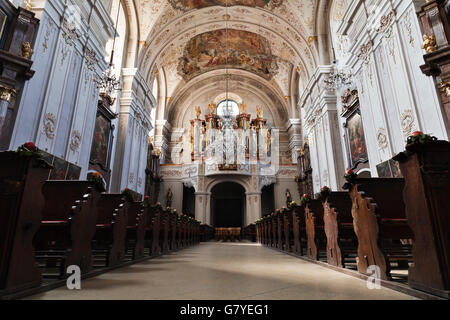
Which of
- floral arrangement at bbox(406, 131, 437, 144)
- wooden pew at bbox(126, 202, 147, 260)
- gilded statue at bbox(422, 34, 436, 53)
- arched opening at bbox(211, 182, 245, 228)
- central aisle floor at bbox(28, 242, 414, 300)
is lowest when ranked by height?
central aisle floor at bbox(28, 242, 414, 300)

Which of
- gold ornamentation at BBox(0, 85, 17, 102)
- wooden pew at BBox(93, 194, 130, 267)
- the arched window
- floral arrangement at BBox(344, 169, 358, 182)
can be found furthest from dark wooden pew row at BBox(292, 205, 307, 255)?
the arched window

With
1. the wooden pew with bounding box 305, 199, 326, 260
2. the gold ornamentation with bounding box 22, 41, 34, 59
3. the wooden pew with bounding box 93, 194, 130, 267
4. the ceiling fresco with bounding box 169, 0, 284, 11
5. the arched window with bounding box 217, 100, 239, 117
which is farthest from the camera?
the arched window with bounding box 217, 100, 239, 117

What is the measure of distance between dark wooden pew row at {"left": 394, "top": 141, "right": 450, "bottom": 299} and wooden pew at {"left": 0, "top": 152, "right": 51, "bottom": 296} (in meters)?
3.04

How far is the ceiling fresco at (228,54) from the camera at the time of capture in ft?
52.4

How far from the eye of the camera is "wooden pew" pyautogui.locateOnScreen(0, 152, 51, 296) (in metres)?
1.98

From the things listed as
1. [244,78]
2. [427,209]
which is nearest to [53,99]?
[427,209]

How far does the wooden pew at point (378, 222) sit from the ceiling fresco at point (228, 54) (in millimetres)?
14255

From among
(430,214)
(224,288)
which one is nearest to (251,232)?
(224,288)

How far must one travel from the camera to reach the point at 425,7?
509cm

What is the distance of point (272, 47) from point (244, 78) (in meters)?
3.96

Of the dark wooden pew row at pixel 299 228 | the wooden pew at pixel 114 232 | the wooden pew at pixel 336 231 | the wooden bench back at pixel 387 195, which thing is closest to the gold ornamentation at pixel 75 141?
the wooden pew at pixel 114 232

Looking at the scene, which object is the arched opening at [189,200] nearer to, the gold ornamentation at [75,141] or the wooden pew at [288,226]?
the gold ornamentation at [75,141]

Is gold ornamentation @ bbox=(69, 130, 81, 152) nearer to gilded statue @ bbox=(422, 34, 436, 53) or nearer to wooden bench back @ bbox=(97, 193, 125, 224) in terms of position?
wooden bench back @ bbox=(97, 193, 125, 224)
